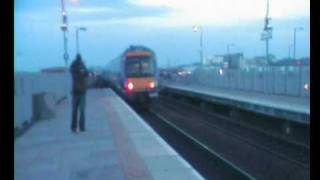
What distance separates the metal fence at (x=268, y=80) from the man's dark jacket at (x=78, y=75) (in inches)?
462

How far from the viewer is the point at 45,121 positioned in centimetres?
2128

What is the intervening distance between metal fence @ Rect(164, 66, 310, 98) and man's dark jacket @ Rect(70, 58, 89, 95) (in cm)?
1172

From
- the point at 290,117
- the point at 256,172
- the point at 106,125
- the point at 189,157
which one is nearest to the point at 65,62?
the point at 106,125

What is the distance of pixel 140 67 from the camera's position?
116ft

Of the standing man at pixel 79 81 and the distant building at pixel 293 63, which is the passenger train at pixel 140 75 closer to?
the distant building at pixel 293 63

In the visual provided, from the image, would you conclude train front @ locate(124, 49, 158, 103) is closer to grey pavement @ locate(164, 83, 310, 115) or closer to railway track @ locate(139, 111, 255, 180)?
grey pavement @ locate(164, 83, 310, 115)

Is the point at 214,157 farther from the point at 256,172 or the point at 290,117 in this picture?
the point at 290,117

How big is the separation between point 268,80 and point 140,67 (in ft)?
23.7

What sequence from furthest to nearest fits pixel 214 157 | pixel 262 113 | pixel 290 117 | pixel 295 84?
pixel 295 84
pixel 262 113
pixel 290 117
pixel 214 157

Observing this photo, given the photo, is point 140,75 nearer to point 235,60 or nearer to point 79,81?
point 79,81

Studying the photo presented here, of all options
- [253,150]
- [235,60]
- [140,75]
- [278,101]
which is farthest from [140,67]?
[235,60]

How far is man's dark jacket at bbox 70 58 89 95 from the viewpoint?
1611 centimetres

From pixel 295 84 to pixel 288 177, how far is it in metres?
20.9

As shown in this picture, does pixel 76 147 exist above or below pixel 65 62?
below
